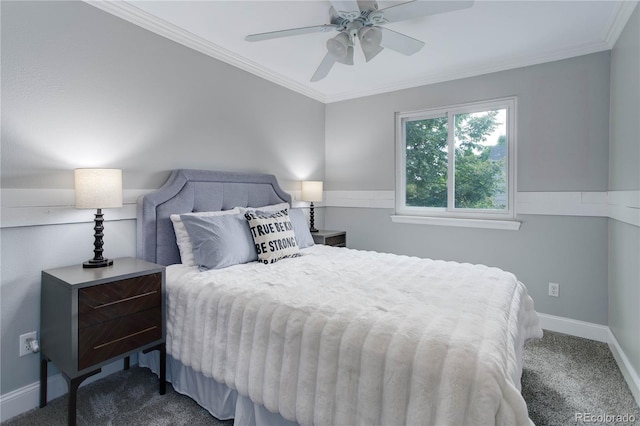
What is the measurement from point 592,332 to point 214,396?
119 inches

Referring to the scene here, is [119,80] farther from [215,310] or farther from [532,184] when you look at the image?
[532,184]

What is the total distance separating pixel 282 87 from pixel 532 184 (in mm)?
2685

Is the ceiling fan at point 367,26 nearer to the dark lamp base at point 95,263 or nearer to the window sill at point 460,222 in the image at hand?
the dark lamp base at point 95,263

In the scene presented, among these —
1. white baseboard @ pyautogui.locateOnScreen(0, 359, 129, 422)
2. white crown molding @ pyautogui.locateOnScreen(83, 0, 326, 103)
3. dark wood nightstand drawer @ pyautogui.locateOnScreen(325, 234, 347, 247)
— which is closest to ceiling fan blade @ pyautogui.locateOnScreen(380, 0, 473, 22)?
white crown molding @ pyautogui.locateOnScreen(83, 0, 326, 103)

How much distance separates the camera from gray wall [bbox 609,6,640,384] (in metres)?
2.05

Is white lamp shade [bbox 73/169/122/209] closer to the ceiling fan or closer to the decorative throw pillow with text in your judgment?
the decorative throw pillow with text

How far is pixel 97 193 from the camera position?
187 cm

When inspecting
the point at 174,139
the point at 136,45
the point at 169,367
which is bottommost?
the point at 169,367

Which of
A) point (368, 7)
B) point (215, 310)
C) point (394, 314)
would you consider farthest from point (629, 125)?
point (215, 310)

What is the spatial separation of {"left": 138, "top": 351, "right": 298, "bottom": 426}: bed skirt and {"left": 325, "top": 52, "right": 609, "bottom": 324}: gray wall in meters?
2.58

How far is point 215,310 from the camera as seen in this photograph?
176cm

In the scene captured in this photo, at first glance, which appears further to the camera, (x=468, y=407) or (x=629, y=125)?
(x=629, y=125)

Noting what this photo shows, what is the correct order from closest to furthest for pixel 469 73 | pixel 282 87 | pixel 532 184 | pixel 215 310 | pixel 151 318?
pixel 215 310 < pixel 151 318 < pixel 532 184 < pixel 469 73 < pixel 282 87

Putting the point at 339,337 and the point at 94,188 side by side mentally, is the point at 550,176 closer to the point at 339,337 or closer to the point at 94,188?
the point at 339,337
